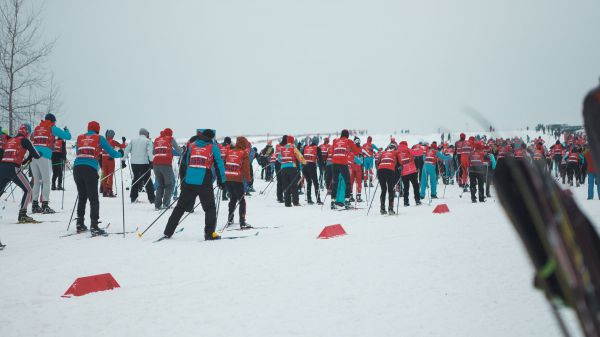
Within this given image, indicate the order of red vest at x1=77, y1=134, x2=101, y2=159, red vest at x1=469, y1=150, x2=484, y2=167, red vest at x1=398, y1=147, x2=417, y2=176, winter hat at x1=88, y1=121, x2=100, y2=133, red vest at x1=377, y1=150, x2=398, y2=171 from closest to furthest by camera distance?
red vest at x1=77, y1=134, x2=101, y2=159
winter hat at x1=88, y1=121, x2=100, y2=133
red vest at x1=377, y1=150, x2=398, y2=171
red vest at x1=398, y1=147, x2=417, y2=176
red vest at x1=469, y1=150, x2=484, y2=167

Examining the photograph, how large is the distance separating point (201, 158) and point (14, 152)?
4243 mm

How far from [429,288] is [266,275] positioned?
5.54 feet

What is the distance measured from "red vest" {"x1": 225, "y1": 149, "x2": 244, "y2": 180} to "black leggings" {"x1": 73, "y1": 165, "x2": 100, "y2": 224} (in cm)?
274

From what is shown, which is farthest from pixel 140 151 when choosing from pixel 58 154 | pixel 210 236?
pixel 210 236

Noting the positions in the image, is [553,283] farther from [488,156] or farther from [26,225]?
[488,156]

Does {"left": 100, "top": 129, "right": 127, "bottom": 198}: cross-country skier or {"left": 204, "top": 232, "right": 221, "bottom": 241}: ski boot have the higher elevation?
{"left": 100, "top": 129, "right": 127, "bottom": 198}: cross-country skier

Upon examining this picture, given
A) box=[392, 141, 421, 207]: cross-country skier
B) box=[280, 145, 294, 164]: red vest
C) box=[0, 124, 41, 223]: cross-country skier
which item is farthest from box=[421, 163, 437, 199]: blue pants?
box=[0, 124, 41, 223]: cross-country skier

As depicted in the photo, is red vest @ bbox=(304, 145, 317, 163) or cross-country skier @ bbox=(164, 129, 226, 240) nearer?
cross-country skier @ bbox=(164, 129, 226, 240)

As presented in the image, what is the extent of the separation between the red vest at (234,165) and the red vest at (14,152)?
409 centimetres

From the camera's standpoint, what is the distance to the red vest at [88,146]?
768cm

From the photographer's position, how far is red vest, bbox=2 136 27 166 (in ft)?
29.0

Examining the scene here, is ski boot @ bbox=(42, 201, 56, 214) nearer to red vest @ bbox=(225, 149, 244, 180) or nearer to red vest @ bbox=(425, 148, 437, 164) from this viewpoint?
red vest @ bbox=(225, 149, 244, 180)

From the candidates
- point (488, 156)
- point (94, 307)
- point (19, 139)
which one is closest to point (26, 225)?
point (19, 139)

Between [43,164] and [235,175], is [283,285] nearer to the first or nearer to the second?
[235,175]
